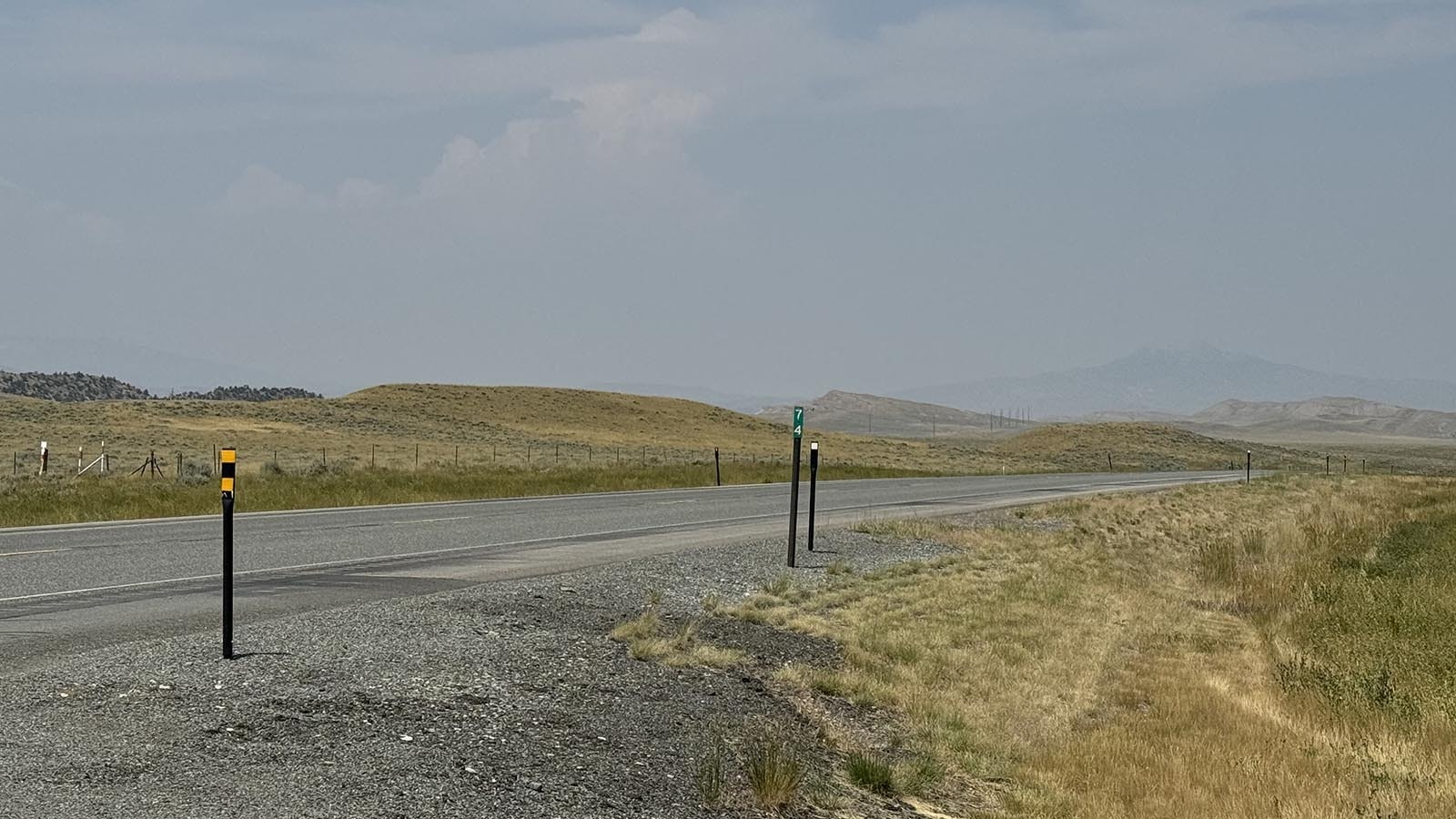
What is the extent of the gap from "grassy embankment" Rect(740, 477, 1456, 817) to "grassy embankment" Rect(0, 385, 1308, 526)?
50.6ft

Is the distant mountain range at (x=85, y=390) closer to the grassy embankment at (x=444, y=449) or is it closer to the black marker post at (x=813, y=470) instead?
the grassy embankment at (x=444, y=449)

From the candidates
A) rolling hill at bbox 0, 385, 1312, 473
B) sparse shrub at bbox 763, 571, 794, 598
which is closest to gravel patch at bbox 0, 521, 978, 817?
sparse shrub at bbox 763, 571, 794, 598

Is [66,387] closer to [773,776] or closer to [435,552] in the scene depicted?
[435,552]

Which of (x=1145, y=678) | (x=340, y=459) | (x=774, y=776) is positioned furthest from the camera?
(x=340, y=459)

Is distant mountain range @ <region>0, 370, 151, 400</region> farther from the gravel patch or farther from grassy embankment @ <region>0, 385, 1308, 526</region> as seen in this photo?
the gravel patch

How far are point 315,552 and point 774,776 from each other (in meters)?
11.3

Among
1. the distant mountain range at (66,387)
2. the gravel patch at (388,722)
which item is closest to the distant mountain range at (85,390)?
the distant mountain range at (66,387)

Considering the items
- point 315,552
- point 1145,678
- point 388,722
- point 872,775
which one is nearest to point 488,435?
point 315,552

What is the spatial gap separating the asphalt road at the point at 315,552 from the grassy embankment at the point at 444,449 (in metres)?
4.13

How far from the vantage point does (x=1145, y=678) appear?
13.2 m

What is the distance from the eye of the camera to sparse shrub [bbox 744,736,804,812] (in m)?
7.83

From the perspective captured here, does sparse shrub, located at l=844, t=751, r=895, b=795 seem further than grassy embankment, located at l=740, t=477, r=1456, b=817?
No

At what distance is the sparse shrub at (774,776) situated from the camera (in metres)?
7.83

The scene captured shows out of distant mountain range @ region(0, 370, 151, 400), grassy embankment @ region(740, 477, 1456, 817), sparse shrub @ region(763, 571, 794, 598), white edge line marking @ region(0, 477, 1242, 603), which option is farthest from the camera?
distant mountain range @ region(0, 370, 151, 400)
